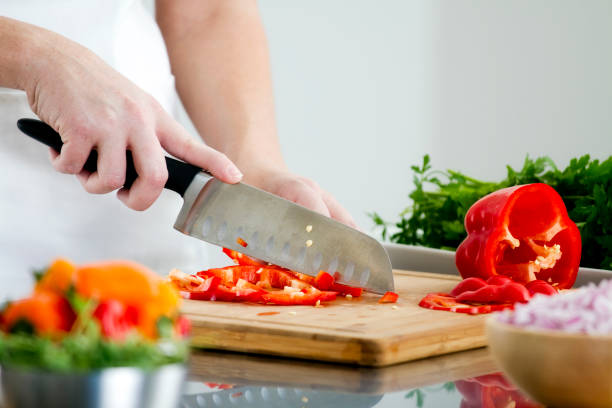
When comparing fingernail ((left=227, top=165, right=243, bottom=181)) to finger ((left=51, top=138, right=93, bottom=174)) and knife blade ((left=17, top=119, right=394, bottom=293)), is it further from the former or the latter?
finger ((left=51, top=138, right=93, bottom=174))

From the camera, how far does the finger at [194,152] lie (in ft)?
4.75

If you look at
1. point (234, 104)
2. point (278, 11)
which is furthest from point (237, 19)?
point (278, 11)

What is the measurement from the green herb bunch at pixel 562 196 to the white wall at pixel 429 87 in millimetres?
2499

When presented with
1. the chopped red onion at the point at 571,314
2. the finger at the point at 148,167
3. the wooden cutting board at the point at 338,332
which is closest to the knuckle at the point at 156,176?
the finger at the point at 148,167

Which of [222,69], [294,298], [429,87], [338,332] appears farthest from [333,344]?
[429,87]

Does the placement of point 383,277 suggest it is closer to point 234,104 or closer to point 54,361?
point 234,104

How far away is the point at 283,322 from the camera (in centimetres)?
120

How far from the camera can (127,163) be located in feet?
4.72

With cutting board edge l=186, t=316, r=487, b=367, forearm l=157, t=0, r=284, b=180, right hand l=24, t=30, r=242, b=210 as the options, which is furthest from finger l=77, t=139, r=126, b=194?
forearm l=157, t=0, r=284, b=180

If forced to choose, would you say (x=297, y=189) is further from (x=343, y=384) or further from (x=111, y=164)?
(x=343, y=384)

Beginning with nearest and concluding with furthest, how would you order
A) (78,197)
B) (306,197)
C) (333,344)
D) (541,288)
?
(333,344), (541,288), (306,197), (78,197)

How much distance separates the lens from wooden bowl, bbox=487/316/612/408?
27.0 inches

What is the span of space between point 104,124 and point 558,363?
0.92m

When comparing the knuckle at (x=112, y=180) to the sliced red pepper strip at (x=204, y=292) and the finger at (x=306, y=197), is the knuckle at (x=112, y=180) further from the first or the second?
the finger at (x=306, y=197)
